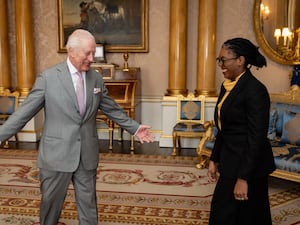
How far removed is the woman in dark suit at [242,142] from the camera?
218 centimetres

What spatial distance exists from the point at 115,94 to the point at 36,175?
2.17 m

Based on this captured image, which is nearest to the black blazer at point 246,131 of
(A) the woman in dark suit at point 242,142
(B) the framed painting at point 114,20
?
(A) the woman in dark suit at point 242,142

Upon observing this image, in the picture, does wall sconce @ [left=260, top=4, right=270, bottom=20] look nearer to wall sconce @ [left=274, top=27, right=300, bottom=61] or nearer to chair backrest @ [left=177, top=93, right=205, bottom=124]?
wall sconce @ [left=274, top=27, right=300, bottom=61]

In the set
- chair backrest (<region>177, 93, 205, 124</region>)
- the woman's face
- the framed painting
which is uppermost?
the framed painting

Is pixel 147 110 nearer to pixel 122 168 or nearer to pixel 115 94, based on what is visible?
pixel 115 94

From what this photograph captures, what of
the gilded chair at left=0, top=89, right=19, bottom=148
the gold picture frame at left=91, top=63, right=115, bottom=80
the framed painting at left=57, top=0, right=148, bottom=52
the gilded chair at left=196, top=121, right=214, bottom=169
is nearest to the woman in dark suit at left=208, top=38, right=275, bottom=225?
the gilded chair at left=196, top=121, right=214, bottom=169

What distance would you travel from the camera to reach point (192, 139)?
6.71 meters

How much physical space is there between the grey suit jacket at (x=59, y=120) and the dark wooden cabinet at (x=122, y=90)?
388 centimetres

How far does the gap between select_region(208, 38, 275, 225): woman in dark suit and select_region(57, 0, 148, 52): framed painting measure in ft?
16.2

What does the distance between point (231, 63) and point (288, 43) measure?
482 centimetres

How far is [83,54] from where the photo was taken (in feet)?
→ 7.44

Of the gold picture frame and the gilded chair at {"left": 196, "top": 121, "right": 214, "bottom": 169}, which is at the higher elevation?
the gold picture frame

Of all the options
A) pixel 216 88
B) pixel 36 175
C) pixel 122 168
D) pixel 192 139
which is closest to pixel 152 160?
pixel 122 168

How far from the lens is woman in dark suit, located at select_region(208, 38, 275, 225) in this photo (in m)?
2.18
